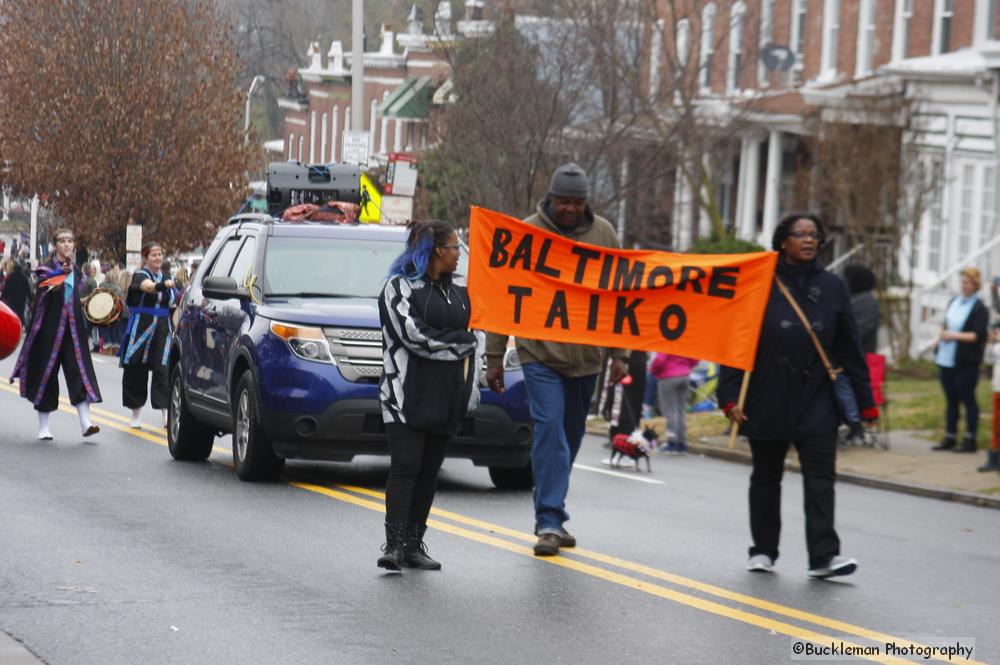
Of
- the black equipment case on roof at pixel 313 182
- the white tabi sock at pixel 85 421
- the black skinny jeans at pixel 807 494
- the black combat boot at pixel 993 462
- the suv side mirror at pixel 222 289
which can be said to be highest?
the black equipment case on roof at pixel 313 182

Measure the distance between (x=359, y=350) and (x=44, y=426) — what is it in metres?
4.66

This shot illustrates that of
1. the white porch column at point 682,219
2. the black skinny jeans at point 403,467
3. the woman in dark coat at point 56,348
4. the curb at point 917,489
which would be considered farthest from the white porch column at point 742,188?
the black skinny jeans at point 403,467

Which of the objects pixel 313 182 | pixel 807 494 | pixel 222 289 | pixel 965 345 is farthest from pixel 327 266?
pixel 313 182

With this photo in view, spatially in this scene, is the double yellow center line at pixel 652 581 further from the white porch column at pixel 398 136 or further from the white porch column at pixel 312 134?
the white porch column at pixel 312 134

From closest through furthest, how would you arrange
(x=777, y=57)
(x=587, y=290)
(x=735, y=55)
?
(x=587, y=290), (x=777, y=57), (x=735, y=55)

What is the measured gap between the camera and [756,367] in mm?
9633

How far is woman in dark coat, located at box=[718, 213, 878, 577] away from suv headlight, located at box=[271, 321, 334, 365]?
3896mm

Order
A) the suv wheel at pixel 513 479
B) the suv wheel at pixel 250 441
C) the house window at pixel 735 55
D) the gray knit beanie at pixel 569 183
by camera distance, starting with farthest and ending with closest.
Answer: the house window at pixel 735 55 < the suv wheel at pixel 513 479 < the suv wheel at pixel 250 441 < the gray knit beanie at pixel 569 183

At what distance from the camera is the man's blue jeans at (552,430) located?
10.1 metres

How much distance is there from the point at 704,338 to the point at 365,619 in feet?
9.41

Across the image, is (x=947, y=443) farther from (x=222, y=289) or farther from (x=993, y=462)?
(x=222, y=289)

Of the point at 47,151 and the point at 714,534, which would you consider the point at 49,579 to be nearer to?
the point at 714,534

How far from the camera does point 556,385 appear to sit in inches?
399

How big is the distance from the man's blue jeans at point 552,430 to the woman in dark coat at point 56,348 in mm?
7049
